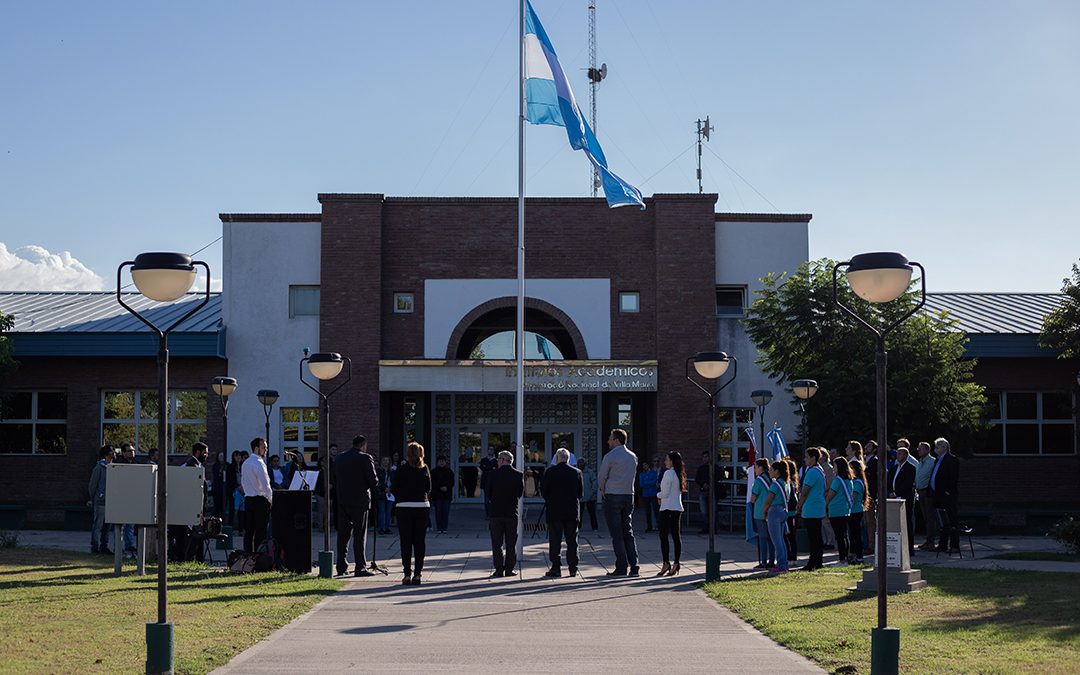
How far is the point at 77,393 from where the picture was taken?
3216cm

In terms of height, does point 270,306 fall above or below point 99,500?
above

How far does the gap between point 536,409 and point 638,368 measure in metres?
5.32

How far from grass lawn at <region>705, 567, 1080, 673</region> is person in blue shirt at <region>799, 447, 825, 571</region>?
0.32 metres

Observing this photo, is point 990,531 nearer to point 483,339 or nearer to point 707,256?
point 707,256

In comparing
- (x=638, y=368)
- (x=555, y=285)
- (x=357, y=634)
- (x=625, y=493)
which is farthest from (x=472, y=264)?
(x=357, y=634)

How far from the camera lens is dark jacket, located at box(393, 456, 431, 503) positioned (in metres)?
15.0

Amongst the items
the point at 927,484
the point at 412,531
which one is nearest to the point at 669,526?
the point at 412,531

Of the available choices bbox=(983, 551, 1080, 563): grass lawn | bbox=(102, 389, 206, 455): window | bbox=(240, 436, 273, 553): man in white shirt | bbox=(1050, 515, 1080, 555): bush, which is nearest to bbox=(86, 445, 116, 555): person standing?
bbox=(240, 436, 273, 553): man in white shirt

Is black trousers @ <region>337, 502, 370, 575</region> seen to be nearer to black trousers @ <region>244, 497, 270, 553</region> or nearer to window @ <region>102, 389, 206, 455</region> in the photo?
black trousers @ <region>244, 497, 270, 553</region>

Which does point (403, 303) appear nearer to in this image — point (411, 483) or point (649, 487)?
point (649, 487)

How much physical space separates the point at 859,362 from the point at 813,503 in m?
9.87

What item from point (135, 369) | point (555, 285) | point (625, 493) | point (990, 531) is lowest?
point (990, 531)

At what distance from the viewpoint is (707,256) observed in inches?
1241

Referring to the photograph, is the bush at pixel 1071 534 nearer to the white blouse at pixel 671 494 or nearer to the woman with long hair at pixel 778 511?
the woman with long hair at pixel 778 511
